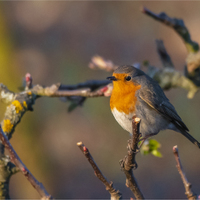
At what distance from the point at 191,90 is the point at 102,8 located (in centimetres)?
495

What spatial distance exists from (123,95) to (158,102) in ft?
1.24

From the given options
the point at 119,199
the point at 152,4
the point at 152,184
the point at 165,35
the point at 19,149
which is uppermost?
the point at 152,4

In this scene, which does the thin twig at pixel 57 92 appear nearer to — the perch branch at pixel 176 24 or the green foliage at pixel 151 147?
the green foliage at pixel 151 147

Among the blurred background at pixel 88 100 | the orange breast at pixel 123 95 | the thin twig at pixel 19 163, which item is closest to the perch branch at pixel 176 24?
the orange breast at pixel 123 95

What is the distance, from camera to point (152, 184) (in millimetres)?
6277

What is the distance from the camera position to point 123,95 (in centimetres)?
290

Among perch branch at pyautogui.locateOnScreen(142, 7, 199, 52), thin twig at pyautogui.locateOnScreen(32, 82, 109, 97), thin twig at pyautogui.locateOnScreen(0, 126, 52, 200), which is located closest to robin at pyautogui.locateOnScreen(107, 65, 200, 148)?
thin twig at pyautogui.locateOnScreen(32, 82, 109, 97)

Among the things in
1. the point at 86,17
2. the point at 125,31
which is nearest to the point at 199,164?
the point at 125,31

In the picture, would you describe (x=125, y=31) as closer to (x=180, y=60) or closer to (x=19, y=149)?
(x=180, y=60)

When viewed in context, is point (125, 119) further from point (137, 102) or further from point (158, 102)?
point (158, 102)

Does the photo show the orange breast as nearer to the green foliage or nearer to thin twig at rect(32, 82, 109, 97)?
thin twig at rect(32, 82, 109, 97)

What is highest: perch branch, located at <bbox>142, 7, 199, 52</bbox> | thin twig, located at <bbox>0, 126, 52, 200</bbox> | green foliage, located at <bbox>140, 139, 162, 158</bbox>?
perch branch, located at <bbox>142, 7, 199, 52</bbox>

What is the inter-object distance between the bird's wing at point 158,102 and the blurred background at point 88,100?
9.00 feet

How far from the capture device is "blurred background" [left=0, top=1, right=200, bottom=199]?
5547 millimetres
